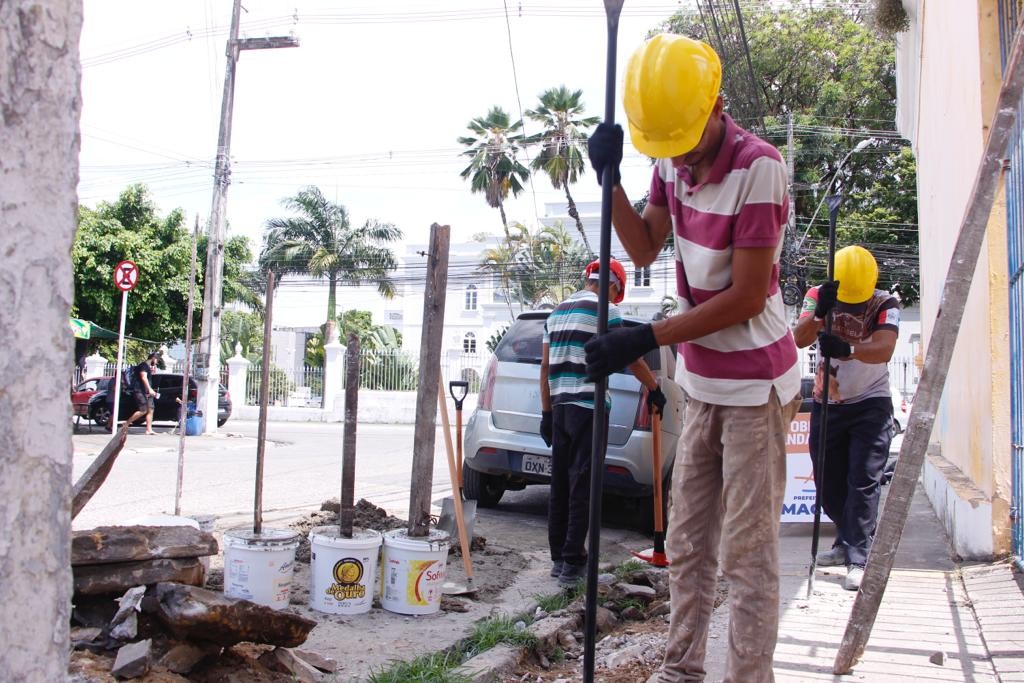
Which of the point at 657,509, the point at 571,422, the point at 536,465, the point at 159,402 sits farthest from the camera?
the point at 159,402

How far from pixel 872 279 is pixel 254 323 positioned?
5163 centimetres

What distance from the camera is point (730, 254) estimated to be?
2.67 meters

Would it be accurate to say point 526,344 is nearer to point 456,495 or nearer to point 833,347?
point 456,495

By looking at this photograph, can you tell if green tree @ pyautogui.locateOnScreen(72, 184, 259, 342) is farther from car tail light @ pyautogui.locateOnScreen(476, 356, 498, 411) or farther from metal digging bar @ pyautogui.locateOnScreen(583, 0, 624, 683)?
metal digging bar @ pyautogui.locateOnScreen(583, 0, 624, 683)

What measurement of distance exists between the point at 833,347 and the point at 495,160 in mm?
29255

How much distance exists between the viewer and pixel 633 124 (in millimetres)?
2682

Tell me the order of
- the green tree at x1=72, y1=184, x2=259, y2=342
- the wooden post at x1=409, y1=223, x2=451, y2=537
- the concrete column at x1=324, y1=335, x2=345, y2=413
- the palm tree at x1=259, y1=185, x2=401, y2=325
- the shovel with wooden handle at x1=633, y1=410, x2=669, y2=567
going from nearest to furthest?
the wooden post at x1=409, y1=223, x2=451, y2=537, the shovel with wooden handle at x1=633, y1=410, x2=669, y2=567, the green tree at x1=72, y1=184, x2=259, y2=342, the concrete column at x1=324, y1=335, x2=345, y2=413, the palm tree at x1=259, y1=185, x2=401, y2=325

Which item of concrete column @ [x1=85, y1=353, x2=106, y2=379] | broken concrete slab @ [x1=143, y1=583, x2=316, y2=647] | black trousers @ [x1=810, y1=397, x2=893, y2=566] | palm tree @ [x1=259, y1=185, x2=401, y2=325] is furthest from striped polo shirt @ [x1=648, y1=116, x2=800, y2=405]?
palm tree @ [x1=259, y1=185, x2=401, y2=325]

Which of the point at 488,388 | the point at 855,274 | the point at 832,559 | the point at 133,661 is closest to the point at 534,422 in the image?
the point at 488,388

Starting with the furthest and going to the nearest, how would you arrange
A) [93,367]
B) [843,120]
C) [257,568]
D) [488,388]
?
1. [843,120]
2. [93,367]
3. [488,388]
4. [257,568]

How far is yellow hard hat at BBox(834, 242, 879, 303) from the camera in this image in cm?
536

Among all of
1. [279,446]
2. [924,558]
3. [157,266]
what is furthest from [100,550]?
[157,266]

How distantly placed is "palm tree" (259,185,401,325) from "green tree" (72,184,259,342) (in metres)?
15.9

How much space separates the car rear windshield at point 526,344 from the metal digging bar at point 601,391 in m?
4.67
